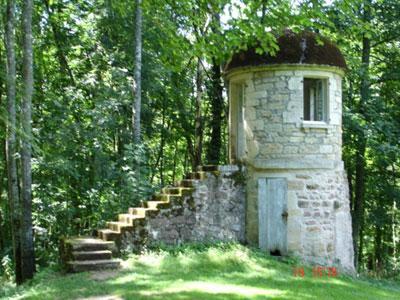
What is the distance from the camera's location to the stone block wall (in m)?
10.5

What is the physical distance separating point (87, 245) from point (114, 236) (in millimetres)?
608

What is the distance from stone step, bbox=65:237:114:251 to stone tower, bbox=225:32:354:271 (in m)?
3.32

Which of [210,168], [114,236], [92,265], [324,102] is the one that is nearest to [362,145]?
[324,102]

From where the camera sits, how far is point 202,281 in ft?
27.3

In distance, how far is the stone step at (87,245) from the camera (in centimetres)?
973

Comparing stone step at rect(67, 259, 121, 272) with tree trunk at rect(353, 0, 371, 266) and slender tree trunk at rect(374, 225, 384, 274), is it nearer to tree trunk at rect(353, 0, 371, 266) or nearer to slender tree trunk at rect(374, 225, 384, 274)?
tree trunk at rect(353, 0, 371, 266)

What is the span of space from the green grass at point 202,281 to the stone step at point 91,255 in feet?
1.36

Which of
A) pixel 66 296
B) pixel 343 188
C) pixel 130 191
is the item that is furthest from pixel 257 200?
pixel 66 296

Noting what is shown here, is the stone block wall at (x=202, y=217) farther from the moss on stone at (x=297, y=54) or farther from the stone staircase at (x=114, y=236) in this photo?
the moss on stone at (x=297, y=54)

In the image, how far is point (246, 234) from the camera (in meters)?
11.6

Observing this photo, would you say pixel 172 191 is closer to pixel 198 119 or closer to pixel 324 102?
pixel 324 102

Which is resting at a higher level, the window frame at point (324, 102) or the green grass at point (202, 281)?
the window frame at point (324, 102)

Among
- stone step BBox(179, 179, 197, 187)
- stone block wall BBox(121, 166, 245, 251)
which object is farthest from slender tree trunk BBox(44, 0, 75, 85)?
stone block wall BBox(121, 166, 245, 251)

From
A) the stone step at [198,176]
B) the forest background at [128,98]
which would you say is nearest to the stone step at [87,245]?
the forest background at [128,98]
